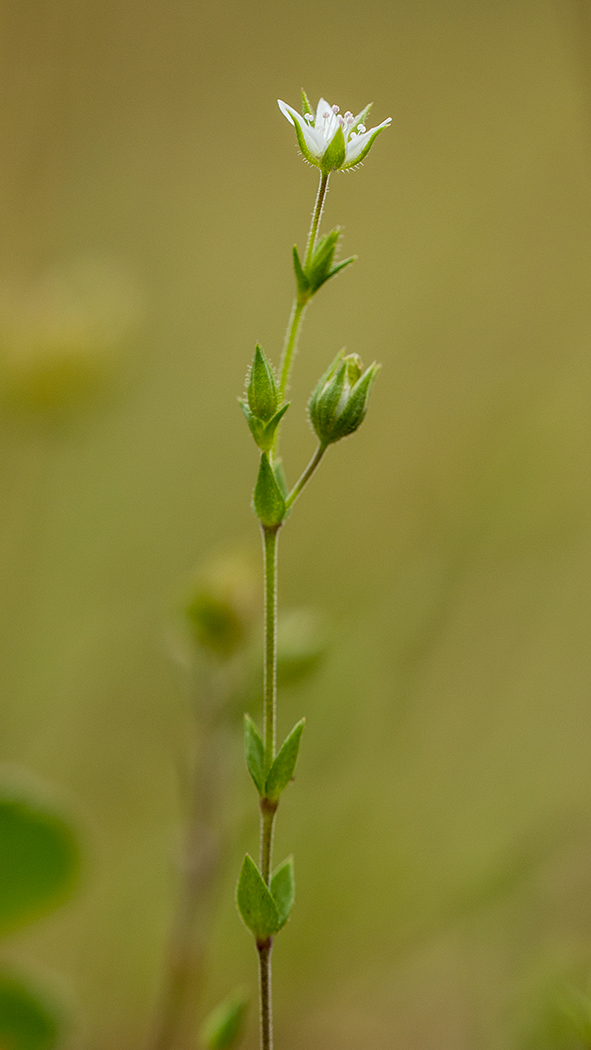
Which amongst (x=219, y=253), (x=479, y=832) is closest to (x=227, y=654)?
(x=479, y=832)

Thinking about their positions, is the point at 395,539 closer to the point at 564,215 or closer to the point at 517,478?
the point at 517,478

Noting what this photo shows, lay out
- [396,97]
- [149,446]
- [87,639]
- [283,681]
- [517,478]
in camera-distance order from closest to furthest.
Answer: [283,681] → [517,478] → [87,639] → [149,446] → [396,97]

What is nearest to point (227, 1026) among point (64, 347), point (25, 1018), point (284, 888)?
point (284, 888)

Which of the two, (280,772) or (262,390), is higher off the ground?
(262,390)

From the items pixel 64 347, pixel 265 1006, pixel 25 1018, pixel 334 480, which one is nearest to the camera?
pixel 265 1006

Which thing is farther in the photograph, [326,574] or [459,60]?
[459,60]

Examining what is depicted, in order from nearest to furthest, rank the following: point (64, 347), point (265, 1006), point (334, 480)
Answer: point (265, 1006) → point (64, 347) → point (334, 480)

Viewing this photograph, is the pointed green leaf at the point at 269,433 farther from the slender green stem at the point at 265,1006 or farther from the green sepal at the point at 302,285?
the slender green stem at the point at 265,1006

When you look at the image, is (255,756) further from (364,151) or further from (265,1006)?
(364,151)
